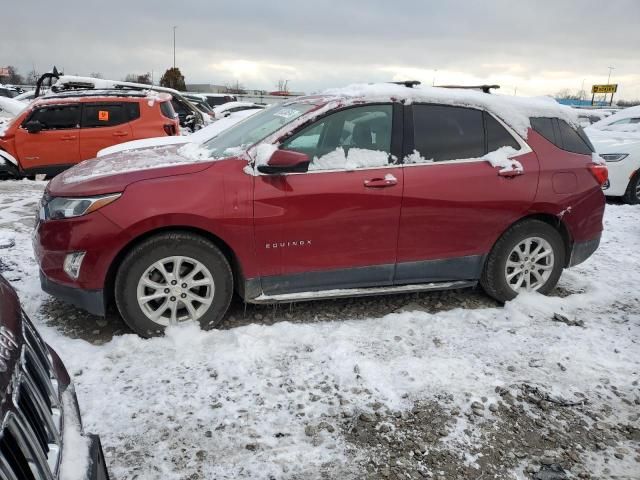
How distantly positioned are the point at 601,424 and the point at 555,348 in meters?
0.82

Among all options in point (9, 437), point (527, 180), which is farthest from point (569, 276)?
point (9, 437)

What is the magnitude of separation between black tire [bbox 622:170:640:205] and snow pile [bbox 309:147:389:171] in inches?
274

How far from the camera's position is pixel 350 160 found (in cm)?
386

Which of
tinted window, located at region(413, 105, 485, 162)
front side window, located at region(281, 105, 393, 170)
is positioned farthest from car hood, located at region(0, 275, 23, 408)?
tinted window, located at region(413, 105, 485, 162)

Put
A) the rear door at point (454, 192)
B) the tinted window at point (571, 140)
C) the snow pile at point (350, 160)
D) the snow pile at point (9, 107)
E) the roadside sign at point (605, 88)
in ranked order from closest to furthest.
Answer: the snow pile at point (350, 160) → the rear door at point (454, 192) → the tinted window at point (571, 140) → the snow pile at point (9, 107) → the roadside sign at point (605, 88)

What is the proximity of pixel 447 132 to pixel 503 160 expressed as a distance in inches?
20.3

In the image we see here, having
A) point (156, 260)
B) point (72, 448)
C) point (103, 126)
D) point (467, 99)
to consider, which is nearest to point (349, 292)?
point (156, 260)

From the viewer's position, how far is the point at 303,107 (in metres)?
4.05

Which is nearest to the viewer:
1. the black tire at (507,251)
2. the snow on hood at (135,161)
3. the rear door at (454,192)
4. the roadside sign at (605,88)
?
the snow on hood at (135,161)

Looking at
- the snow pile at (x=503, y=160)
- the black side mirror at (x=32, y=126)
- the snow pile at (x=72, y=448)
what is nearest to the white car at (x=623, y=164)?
the snow pile at (x=503, y=160)

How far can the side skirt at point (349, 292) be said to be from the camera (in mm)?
3809

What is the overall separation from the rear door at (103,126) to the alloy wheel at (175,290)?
6.83 meters

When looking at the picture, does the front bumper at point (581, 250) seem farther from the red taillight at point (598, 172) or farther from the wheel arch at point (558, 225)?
the red taillight at point (598, 172)

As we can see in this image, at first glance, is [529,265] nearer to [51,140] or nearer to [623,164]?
[623,164]
